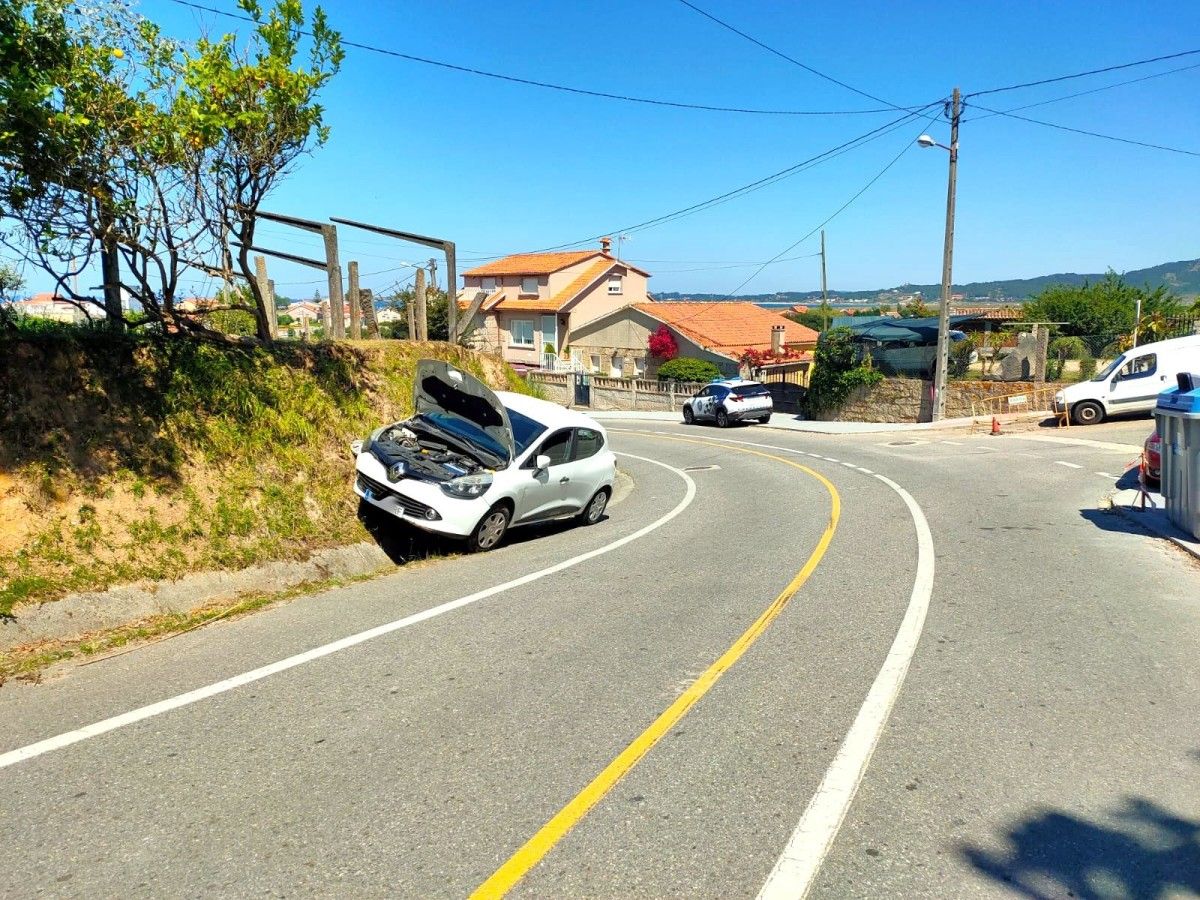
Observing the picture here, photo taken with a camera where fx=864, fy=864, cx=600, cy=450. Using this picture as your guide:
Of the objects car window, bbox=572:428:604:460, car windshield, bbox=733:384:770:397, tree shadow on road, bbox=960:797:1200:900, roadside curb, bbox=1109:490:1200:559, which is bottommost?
roadside curb, bbox=1109:490:1200:559

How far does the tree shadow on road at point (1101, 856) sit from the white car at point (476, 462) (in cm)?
670

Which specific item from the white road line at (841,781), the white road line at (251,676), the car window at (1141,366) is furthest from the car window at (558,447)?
the car window at (1141,366)

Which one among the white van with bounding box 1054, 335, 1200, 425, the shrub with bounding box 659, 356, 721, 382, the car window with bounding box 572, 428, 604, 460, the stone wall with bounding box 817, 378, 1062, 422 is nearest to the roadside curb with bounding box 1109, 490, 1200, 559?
the car window with bounding box 572, 428, 604, 460

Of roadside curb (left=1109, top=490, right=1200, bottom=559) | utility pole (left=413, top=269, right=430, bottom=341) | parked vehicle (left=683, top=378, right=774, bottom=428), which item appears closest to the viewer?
roadside curb (left=1109, top=490, right=1200, bottom=559)

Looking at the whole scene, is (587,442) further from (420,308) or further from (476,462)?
(420,308)

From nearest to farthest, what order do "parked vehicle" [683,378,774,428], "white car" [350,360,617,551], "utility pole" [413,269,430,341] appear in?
"white car" [350,360,617,551] < "utility pole" [413,269,430,341] < "parked vehicle" [683,378,774,428]

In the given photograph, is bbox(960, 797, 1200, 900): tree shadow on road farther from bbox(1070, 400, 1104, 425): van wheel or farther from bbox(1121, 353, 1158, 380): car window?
bbox(1070, 400, 1104, 425): van wheel

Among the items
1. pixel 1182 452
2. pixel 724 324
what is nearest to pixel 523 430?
pixel 1182 452

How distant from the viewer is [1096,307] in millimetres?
48031

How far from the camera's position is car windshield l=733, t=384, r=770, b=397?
32.1 m

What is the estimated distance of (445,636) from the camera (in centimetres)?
667

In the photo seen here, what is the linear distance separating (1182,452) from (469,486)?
8.58 meters

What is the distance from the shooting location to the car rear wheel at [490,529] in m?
9.97

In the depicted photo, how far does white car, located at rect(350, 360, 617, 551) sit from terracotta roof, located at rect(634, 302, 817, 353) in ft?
115
